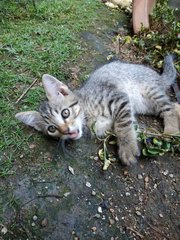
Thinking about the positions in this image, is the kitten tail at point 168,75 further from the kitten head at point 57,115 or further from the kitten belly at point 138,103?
the kitten head at point 57,115

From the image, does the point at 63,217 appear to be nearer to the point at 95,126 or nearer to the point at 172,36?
the point at 95,126

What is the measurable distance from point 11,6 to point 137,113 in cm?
310

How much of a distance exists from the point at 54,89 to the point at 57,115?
0.28 m

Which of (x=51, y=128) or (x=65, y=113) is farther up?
(x=65, y=113)

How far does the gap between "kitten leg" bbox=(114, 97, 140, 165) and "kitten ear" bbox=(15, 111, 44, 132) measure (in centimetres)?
75

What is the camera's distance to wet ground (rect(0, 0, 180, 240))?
2.75 metres

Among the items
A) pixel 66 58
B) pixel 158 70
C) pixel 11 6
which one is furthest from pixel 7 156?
pixel 11 6

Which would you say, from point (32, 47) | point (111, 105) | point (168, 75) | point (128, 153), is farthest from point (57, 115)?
point (32, 47)

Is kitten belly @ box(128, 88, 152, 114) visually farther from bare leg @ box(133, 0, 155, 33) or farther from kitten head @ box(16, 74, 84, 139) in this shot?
bare leg @ box(133, 0, 155, 33)

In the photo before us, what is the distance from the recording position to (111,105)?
12.0 feet

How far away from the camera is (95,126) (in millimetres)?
3541

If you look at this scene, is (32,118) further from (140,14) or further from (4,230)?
(140,14)

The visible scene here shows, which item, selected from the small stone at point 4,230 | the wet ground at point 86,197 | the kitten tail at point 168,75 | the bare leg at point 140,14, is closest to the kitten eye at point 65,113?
the wet ground at point 86,197

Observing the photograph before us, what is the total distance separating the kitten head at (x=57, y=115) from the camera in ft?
10.9
